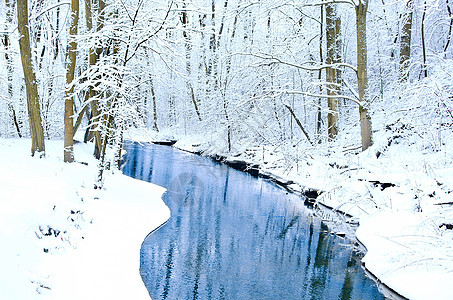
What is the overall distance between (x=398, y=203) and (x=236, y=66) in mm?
14138

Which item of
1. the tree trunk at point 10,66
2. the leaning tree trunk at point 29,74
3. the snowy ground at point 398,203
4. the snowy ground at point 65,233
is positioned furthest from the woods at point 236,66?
the snowy ground at point 65,233

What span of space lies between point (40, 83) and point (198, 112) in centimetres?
1309

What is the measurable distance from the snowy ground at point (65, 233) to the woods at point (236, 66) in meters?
1.89

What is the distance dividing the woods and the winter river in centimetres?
333

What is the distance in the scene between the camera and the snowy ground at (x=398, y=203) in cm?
639

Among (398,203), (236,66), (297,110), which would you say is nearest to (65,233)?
(398,203)

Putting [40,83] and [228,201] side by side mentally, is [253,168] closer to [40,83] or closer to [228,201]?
[228,201]

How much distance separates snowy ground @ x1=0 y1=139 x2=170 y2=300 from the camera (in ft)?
16.8

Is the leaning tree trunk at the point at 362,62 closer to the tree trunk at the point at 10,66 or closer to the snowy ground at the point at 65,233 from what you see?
the snowy ground at the point at 65,233

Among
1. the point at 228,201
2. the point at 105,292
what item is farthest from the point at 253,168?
the point at 105,292

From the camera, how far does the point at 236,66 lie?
2148cm

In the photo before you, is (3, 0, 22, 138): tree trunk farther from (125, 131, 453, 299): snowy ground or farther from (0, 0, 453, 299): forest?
(125, 131, 453, 299): snowy ground

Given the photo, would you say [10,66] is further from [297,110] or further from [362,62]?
[297,110]

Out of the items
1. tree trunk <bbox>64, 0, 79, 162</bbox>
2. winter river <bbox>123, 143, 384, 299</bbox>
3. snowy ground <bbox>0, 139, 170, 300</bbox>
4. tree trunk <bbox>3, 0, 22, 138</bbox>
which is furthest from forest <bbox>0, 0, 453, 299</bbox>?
snowy ground <bbox>0, 139, 170, 300</bbox>
